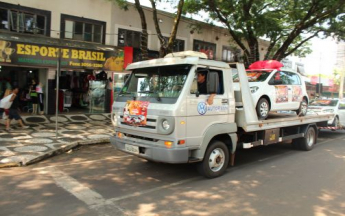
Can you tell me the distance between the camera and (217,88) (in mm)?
5707

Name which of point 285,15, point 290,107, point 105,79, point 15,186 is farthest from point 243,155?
point 285,15

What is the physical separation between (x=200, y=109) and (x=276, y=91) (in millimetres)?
3447

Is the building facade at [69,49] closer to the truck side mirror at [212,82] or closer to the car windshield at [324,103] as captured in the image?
the car windshield at [324,103]

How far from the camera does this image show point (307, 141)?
8875 mm

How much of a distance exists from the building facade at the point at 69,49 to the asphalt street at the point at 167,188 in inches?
263

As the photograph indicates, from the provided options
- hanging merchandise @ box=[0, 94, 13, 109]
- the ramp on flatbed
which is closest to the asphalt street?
the ramp on flatbed

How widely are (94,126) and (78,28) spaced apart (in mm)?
4896

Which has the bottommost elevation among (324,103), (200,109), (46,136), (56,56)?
(46,136)

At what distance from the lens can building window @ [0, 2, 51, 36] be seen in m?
12.0

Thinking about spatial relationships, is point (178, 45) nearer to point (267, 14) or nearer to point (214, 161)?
point (267, 14)

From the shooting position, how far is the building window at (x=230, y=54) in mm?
21672

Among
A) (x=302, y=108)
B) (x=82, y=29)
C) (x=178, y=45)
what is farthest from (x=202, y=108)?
(x=178, y=45)

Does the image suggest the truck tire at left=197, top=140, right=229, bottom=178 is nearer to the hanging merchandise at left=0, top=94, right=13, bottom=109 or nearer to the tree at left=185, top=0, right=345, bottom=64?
the hanging merchandise at left=0, top=94, right=13, bottom=109

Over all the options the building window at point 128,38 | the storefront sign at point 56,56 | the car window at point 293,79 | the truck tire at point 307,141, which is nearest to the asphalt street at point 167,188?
the truck tire at point 307,141
